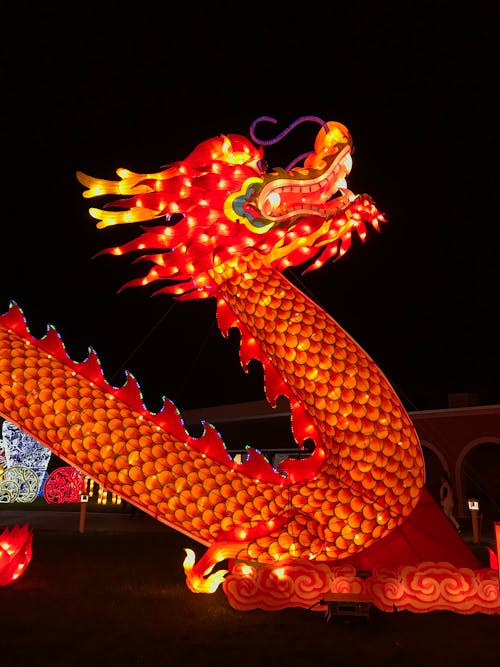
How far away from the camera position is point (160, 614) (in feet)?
15.9

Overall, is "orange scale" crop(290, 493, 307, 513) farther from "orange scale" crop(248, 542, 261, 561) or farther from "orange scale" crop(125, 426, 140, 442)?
"orange scale" crop(125, 426, 140, 442)

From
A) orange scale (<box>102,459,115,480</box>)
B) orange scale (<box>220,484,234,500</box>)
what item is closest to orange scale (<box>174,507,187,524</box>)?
orange scale (<box>220,484,234,500</box>)

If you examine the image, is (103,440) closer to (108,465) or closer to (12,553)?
(108,465)

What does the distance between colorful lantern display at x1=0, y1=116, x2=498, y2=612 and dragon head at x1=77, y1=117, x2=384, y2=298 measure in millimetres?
13

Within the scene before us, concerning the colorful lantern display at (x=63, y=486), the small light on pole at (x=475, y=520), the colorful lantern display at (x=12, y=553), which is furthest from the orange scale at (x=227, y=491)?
the colorful lantern display at (x=63, y=486)

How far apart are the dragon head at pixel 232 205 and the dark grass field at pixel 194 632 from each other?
2.95 meters

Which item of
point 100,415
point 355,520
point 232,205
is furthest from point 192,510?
point 232,205

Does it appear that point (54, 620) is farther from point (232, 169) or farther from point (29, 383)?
point (232, 169)

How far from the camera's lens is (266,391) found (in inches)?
219

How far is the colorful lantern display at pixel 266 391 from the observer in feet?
16.5

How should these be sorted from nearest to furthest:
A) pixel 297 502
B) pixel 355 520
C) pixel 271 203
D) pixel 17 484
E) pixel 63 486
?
pixel 355 520
pixel 297 502
pixel 271 203
pixel 17 484
pixel 63 486

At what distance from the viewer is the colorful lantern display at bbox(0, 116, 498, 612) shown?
504 centimetres

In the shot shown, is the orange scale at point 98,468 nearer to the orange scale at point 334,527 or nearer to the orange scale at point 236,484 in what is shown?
the orange scale at point 236,484

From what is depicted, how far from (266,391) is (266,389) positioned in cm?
2
